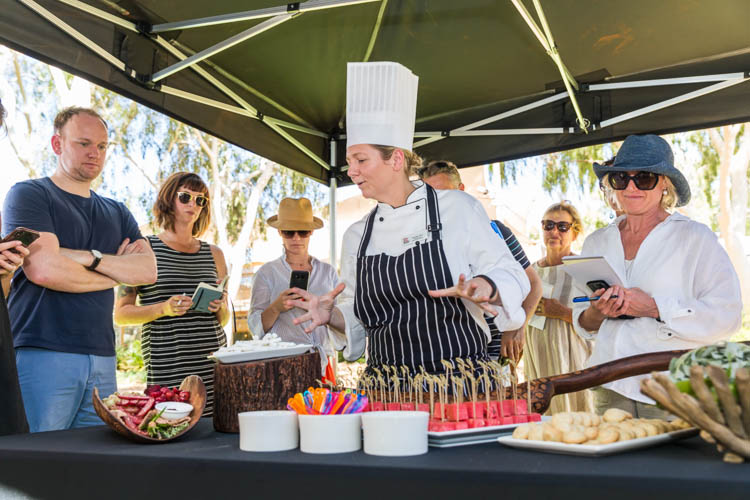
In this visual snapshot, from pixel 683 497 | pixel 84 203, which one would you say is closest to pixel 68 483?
pixel 683 497

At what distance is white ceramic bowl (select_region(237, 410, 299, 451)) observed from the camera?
50.4 inches

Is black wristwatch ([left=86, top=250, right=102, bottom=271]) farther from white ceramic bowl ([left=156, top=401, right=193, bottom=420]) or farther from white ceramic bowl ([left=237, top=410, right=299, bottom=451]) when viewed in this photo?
white ceramic bowl ([left=237, top=410, right=299, bottom=451])

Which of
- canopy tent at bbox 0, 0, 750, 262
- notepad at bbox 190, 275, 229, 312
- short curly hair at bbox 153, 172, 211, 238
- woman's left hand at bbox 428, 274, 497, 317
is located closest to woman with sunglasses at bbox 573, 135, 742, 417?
woman's left hand at bbox 428, 274, 497, 317

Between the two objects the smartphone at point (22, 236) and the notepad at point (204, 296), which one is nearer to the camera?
the smartphone at point (22, 236)

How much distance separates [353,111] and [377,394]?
45.1 inches

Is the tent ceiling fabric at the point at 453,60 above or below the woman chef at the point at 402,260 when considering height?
above

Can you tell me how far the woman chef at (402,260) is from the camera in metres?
2.16

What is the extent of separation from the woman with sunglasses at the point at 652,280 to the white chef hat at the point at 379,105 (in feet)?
3.07

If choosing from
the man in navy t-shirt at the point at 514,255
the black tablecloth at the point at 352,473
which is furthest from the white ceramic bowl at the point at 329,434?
the man in navy t-shirt at the point at 514,255

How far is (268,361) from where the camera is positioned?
167 cm

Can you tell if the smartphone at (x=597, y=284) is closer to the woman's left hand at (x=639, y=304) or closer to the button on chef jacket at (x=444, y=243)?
the woman's left hand at (x=639, y=304)

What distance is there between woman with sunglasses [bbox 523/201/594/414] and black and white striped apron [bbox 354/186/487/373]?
6.27ft

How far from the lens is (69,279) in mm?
2641

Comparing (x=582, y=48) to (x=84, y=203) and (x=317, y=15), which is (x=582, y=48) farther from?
(x=84, y=203)
